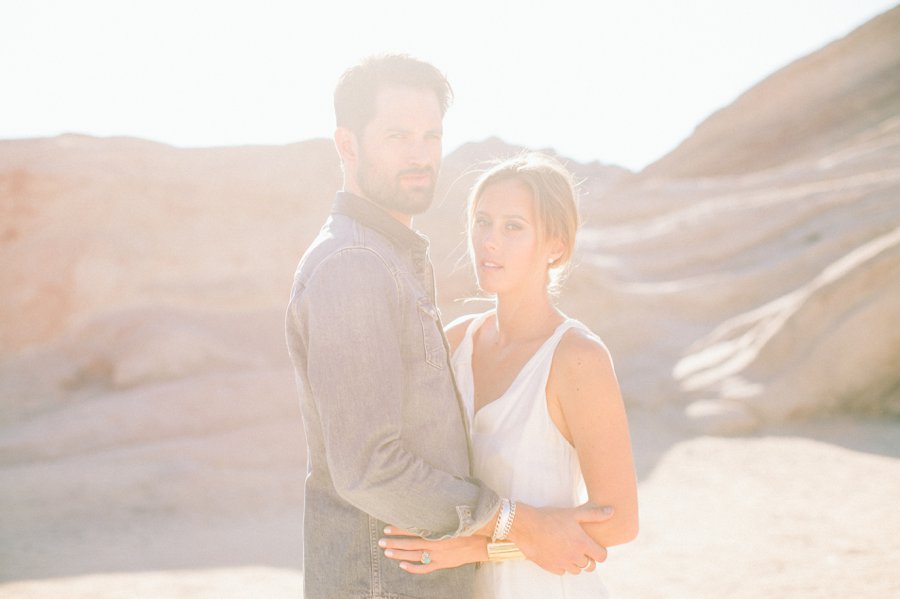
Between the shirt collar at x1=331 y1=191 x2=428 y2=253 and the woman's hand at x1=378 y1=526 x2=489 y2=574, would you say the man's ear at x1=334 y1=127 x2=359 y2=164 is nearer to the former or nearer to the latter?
the shirt collar at x1=331 y1=191 x2=428 y2=253

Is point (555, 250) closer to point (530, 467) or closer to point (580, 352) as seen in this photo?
point (580, 352)

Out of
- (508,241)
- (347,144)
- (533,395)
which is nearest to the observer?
(347,144)

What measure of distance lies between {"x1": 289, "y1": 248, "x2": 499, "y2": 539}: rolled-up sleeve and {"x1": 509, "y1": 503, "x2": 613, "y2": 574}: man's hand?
0.24m

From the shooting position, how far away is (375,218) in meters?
1.95

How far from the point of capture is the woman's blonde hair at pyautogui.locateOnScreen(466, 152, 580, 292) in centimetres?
234

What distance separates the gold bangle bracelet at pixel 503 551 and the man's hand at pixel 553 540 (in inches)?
1.3

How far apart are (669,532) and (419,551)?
4.88 metres

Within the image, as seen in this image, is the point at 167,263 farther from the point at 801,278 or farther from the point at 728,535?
the point at 801,278

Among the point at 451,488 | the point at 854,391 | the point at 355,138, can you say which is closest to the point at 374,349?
the point at 451,488

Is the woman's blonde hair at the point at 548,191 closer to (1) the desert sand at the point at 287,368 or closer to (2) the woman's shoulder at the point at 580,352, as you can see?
(2) the woman's shoulder at the point at 580,352

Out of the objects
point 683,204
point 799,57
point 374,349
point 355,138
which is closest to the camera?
point 374,349

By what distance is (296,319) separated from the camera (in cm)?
182

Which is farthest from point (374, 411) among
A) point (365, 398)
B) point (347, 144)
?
point (347, 144)

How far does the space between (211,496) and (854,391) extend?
778 cm
